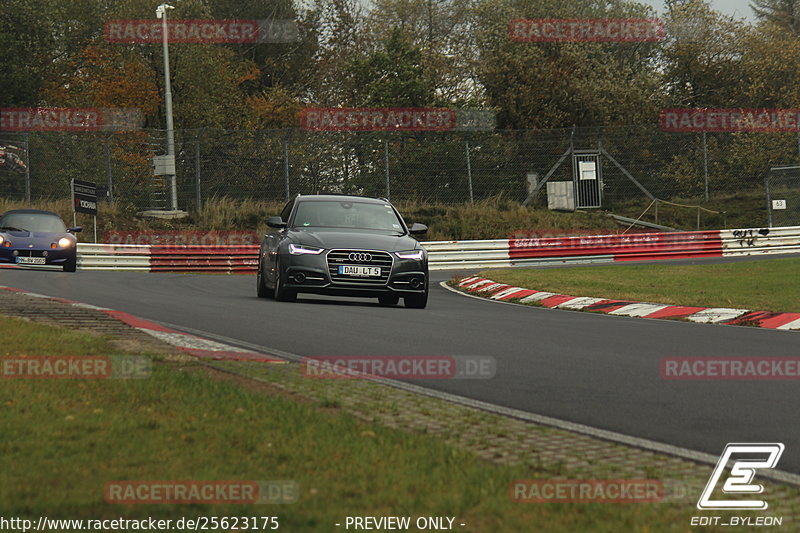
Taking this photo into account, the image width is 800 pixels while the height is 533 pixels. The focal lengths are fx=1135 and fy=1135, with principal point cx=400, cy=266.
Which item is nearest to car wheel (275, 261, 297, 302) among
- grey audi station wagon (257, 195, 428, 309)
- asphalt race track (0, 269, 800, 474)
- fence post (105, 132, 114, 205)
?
grey audi station wagon (257, 195, 428, 309)

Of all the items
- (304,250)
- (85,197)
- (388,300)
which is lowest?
(388,300)

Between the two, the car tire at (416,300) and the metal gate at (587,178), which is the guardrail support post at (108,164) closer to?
the metal gate at (587,178)

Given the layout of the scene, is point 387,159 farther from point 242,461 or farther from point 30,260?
point 242,461

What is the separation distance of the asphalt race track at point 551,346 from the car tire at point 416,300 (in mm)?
211

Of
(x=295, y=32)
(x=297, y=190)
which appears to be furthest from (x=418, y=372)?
(x=295, y=32)

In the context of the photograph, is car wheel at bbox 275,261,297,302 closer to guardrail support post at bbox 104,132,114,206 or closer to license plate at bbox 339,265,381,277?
license plate at bbox 339,265,381,277

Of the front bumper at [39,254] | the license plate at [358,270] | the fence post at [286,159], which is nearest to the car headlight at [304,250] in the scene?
the license plate at [358,270]

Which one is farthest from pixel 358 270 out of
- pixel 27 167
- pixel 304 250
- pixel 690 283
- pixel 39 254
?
pixel 27 167

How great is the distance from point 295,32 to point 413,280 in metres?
47.1

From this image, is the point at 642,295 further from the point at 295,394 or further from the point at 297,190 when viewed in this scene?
the point at 297,190

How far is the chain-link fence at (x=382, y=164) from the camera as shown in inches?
1283

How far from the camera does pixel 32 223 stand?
969 inches

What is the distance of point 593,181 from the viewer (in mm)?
37062

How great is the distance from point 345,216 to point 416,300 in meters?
1.68
